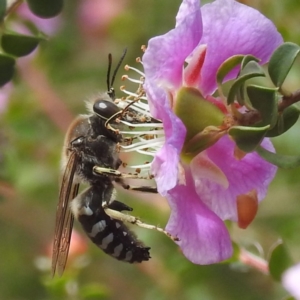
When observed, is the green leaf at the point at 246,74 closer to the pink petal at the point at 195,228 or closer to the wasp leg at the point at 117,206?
the pink petal at the point at 195,228

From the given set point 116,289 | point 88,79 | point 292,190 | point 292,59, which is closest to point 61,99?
point 88,79

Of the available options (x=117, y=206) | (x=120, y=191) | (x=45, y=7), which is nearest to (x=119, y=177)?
(x=117, y=206)

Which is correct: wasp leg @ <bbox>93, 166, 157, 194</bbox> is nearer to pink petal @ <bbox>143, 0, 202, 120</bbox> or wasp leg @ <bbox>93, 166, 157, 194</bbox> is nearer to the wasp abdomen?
the wasp abdomen

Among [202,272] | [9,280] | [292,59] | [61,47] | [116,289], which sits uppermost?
[292,59]

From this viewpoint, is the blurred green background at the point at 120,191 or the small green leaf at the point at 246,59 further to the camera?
the blurred green background at the point at 120,191

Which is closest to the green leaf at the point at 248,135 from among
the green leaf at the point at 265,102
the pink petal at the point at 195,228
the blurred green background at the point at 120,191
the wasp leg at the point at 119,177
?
the green leaf at the point at 265,102

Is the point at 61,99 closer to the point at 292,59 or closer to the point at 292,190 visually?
the point at 292,190
